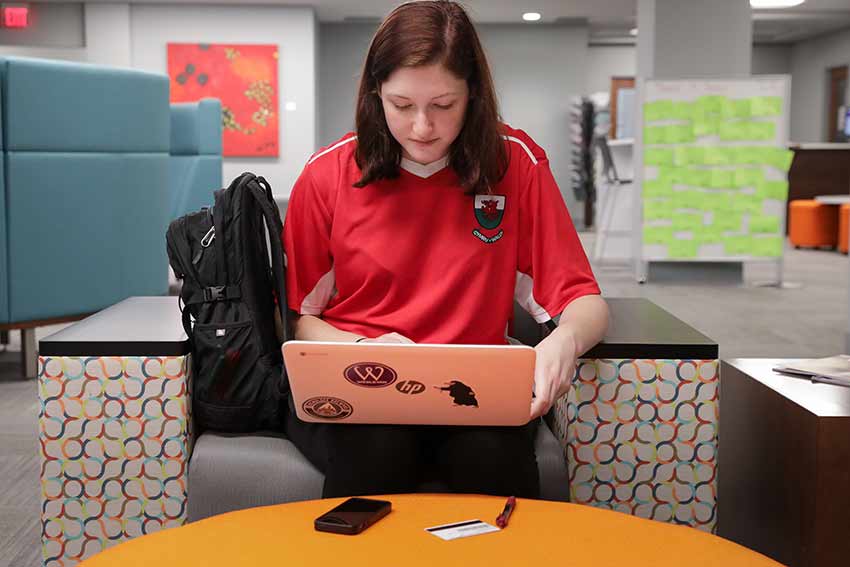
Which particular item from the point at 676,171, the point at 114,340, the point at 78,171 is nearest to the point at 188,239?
the point at 114,340

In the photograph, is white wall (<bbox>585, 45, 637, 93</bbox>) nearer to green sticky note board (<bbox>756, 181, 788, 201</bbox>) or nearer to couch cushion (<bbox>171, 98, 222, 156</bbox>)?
green sticky note board (<bbox>756, 181, 788, 201</bbox>)

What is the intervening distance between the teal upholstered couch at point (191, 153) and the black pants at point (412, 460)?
17.6 ft

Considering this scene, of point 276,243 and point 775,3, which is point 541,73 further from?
point 276,243

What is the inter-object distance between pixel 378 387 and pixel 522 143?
1.93ft

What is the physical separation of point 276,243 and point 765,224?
224 inches

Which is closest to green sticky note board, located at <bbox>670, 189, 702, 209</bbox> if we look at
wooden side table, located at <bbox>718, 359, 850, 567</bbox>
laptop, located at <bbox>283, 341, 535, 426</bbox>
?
wooden side table, located at <bbox>718, 359, 850, 567</bbox>

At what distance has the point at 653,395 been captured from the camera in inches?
62.2

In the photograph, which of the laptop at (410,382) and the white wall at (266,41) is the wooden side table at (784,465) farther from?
the white wall at (266,41)

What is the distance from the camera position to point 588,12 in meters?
11.8

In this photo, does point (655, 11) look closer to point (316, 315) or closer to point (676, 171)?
point (676, 171)

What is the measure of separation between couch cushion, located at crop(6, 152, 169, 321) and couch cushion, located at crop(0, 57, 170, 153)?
6cm

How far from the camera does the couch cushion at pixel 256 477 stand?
150 cm

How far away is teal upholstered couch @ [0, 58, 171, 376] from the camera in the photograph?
372cm

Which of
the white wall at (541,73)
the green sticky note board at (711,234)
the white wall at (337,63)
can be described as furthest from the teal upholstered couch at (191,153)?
the white wall at (541,73)
